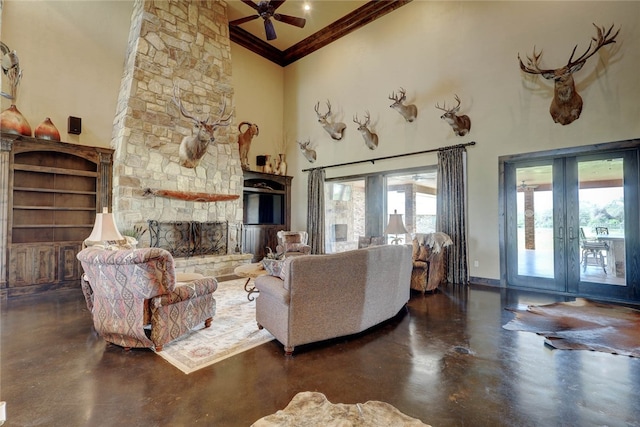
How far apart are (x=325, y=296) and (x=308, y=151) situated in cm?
648

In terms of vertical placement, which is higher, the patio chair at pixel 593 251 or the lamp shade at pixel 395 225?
the lamp shade at pixel 395 225

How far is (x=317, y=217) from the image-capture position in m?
8.67

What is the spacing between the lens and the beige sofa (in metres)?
2.92

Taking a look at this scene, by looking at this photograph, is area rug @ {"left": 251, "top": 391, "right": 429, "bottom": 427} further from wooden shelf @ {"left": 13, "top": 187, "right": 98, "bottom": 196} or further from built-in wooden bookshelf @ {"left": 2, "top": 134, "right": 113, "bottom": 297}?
wooden shelf @ {"left": 13, "top": 187, "right": 98, "bottom": 196}

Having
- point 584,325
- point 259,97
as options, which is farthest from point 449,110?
point 259,97

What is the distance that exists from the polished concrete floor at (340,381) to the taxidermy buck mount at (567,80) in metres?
4.00

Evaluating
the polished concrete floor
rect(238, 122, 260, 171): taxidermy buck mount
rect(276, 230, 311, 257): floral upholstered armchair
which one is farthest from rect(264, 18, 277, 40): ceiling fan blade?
the polished concrete floor

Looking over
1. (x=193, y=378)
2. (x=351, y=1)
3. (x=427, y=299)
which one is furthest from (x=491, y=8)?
(x=193, y=378)

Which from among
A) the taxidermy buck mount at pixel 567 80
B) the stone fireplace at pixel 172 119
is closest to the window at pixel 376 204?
the taxidermy buck mount at pixel 567 80

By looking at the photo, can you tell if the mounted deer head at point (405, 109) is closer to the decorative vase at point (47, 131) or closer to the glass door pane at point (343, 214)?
the glass door pane at point (343, 214)

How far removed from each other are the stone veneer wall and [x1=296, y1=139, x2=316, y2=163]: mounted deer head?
7.13 ft

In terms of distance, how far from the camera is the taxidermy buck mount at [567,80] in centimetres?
477

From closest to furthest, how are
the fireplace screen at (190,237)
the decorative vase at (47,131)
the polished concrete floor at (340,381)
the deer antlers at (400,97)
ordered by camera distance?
the polished concrete floor at (340,381)
the decorative vase at (47,131)
the fireplace screen at (190,237)
the deer antlers at (400,97)

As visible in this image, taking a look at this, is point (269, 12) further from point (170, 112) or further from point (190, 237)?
point (190, 237)
